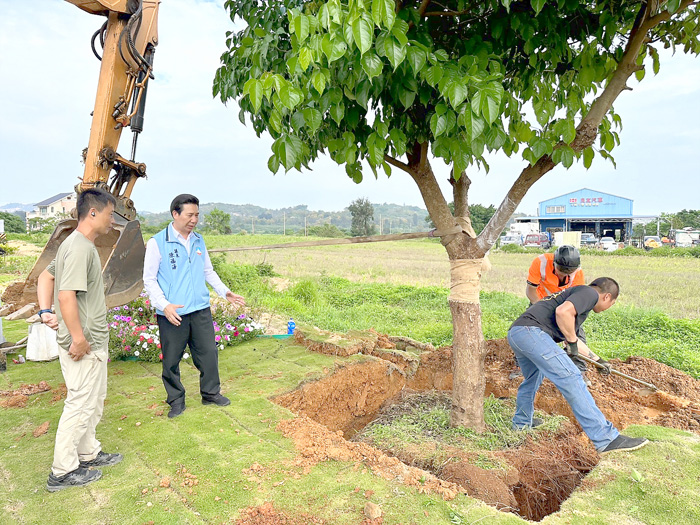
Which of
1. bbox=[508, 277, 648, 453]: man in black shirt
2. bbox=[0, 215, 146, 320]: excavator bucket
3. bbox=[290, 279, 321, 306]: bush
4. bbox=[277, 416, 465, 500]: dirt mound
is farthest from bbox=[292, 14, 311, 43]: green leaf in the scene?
bbox=[290, 279, 321, 306]: bush

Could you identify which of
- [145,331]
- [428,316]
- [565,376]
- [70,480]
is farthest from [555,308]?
[428,316]

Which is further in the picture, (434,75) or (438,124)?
(438,124)

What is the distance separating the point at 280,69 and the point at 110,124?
10.1 ft

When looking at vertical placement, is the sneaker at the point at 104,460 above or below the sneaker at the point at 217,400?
below

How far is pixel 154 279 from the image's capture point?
371 cm

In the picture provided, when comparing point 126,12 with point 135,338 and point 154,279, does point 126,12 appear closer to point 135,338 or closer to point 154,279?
point 154,279

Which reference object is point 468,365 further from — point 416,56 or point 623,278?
point 623,278

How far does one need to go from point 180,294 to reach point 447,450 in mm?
2491

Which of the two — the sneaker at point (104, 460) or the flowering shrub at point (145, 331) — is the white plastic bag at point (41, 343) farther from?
the sneaker at point (104, 460)

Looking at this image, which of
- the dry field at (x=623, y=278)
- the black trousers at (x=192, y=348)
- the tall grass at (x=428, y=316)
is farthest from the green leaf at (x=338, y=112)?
the dry field at (x=623, y=278)

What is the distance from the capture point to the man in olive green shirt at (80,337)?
2795 millimetres

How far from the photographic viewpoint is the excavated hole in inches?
120

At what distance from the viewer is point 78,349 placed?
2.84 meters

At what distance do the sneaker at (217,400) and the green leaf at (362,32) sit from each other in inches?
127
